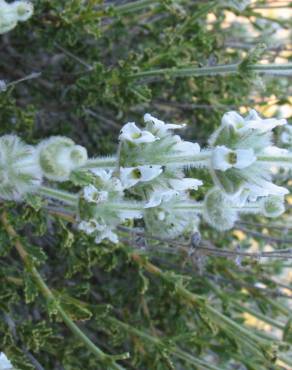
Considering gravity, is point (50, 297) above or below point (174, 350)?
above

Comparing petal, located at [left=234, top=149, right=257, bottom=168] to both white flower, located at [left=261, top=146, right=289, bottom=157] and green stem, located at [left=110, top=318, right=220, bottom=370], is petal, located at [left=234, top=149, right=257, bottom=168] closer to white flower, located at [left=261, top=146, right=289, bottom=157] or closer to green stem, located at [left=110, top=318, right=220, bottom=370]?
white flower, located at [left=261, top=146, right=289, bottom=157]

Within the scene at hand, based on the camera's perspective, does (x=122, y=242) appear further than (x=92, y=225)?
Yes

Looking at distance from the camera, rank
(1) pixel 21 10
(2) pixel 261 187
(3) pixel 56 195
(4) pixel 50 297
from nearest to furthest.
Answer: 1. (2) pixel 261 187
2. (1) pixel 21 10
3. (3) pixel 56 195
4. (4) pixel 50 297

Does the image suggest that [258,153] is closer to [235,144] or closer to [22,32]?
[235,144]

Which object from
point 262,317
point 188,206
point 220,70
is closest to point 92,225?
point 188,206

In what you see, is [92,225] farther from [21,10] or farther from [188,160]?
[21,10]

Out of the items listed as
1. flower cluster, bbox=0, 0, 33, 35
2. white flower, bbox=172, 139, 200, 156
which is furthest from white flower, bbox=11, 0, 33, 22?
white flower, bbox=172, 139, 200, 156

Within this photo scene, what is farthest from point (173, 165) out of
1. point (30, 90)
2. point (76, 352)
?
point (30, 90)
